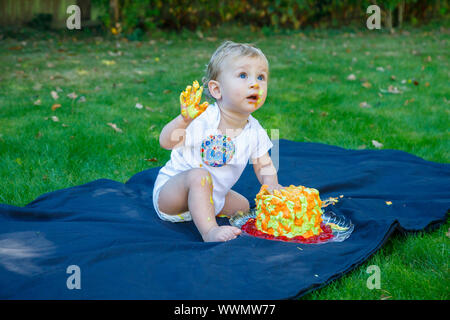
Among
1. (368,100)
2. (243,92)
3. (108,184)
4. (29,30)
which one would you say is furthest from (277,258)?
(29,30)

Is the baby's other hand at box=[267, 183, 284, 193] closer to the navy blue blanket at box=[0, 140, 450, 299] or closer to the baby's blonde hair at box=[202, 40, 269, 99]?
the navy blue blanket at box=[0, 140, 450, 299]

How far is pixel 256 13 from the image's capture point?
12062 mm

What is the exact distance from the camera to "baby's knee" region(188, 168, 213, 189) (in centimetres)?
252

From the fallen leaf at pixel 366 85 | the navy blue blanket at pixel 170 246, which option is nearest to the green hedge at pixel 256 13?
the fallen leaf at pixel 366 85

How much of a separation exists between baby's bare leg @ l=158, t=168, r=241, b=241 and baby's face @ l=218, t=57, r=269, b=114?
42cm

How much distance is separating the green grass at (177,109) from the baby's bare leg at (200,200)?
59cm

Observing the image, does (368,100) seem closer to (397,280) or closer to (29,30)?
(397,280)

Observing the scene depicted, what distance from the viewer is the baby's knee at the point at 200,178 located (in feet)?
8.27

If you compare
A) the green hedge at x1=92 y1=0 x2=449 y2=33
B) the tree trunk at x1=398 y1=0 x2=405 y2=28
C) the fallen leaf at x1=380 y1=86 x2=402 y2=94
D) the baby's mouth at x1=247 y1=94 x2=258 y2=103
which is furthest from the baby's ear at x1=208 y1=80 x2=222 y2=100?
the tree trunk at x1=398 y1=0 x2=405 y2=28

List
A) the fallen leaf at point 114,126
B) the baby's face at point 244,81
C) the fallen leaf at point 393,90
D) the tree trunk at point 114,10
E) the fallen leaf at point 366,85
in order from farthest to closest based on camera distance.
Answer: the tree trunk at point 114,10 < the fallen leaf at point 366,85 < the fallen leaf at point 393,90 < the fallen leaf at point 114,126 < the baby's face at point 244,81

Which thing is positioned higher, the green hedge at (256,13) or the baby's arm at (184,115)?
the green hedge at (256,13)

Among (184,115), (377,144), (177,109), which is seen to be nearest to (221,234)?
(184,115)

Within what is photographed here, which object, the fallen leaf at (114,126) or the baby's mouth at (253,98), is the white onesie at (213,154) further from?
the fallen leaf at (114,126)

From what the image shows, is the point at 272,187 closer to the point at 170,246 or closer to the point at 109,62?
the point at 170,246
